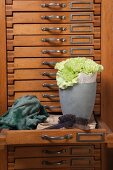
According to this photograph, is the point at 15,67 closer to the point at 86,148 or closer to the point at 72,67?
the point at 72,67

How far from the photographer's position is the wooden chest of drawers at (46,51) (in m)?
1.50

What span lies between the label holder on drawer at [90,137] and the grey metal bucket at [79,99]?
0.15 m

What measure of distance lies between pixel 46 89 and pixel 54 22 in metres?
0.32

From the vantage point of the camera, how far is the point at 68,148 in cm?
151

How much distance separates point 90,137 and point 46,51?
496 mm

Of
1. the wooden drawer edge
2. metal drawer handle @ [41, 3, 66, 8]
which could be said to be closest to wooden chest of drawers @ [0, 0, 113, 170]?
metal drawer handle @ [41, 3, 66, 8]

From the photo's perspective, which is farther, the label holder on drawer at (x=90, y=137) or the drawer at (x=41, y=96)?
the drawer at (x=41, y=96)

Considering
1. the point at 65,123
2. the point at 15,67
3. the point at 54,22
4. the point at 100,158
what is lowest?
the point at 100,158

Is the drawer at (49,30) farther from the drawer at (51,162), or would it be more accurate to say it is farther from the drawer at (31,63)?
the drawer at (51,162)

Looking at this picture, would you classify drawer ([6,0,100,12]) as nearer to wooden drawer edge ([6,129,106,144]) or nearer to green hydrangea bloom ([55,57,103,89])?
green hydrangea bloom ([55,57,103,89])

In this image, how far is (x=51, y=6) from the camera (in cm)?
150

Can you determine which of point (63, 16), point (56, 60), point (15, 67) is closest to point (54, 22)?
point (63, 16)

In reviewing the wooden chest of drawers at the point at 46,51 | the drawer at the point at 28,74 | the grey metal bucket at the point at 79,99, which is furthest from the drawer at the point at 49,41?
the grey metal bucket at the point at 79,99

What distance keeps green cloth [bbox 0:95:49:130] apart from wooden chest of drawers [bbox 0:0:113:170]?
179 mm
